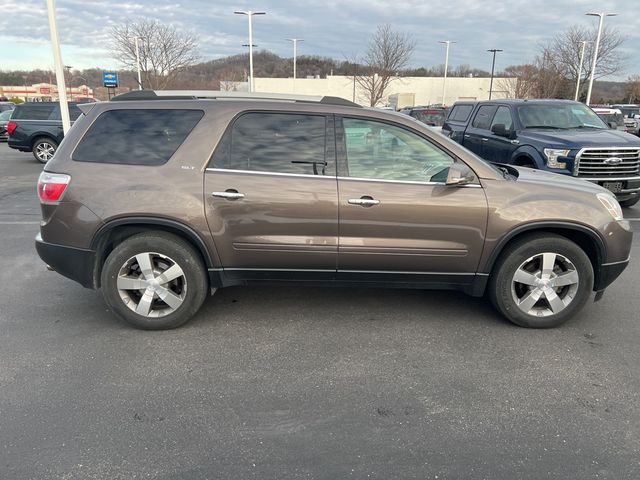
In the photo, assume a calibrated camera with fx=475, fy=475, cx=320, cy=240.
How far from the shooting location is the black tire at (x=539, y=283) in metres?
3.79

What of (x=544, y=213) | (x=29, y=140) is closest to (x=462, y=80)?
(x=29, y=140)

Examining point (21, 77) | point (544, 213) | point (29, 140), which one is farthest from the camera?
point (21, 77)

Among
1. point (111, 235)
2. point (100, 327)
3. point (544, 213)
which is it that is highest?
point (544, 213)

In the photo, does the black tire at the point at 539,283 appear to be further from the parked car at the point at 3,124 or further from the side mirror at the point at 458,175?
the parked car at the point at 3,124

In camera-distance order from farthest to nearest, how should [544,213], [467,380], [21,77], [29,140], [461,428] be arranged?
[21,77], [29,140], [544,213], [467,380], [461,428]

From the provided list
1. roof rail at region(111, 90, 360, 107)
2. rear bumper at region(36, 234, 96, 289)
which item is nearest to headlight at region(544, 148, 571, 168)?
roof rail at region(111, 90, 360, 107)

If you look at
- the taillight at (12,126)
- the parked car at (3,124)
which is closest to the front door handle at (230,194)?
the taillight at (12,126)

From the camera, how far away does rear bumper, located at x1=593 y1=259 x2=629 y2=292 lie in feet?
12.7

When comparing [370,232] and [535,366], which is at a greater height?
[370,232]

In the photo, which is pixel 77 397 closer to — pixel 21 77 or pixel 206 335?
pixel 206 335

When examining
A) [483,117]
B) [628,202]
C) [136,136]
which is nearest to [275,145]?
[136,136]

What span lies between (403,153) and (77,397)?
9.35 feet

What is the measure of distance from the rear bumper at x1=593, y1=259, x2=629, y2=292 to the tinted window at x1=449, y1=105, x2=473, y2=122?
7428 mm

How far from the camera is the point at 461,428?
2.69m
